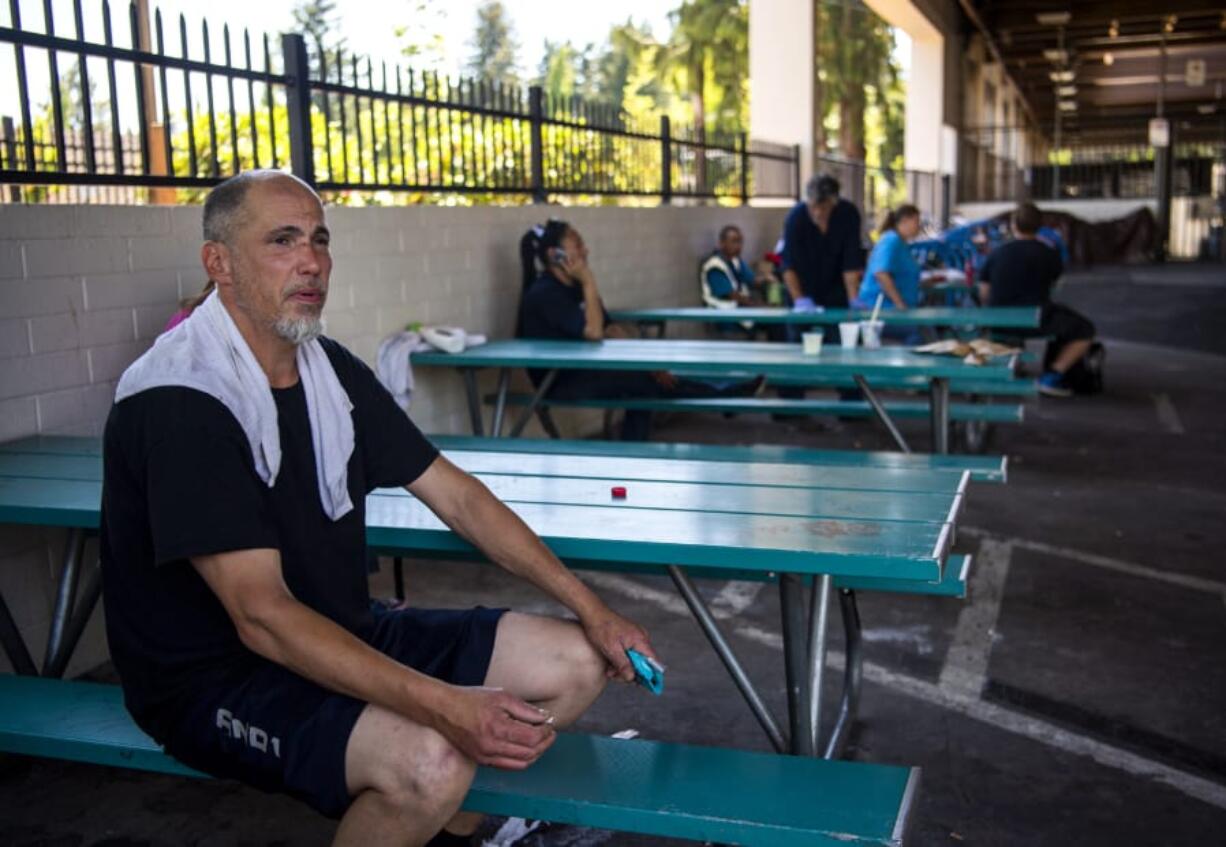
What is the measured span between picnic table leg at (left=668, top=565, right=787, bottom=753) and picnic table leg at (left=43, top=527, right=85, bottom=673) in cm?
171

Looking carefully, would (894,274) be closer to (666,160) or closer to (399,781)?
(666,160)

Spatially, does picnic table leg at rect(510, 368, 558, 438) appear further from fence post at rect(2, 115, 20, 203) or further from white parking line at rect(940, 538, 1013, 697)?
fence post at rect(2, 115, 20, 203)

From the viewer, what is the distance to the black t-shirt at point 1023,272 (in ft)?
31.3

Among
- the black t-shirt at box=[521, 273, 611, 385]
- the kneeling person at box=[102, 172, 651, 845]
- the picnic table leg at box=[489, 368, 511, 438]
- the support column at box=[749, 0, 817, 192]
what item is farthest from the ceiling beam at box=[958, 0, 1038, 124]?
the kneeling person at box=[102, 172, 651, 845]

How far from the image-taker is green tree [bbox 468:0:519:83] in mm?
56219

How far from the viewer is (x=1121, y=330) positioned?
14602mm

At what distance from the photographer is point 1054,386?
996 centimetres

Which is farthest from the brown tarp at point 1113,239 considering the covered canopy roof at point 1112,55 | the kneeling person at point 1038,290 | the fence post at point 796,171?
the kneeling person at point 1038,290

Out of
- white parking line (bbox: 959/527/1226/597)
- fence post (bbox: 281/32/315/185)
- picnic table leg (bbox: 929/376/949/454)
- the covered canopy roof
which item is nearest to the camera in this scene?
white parking line (bbox: 959/527/1226/597)

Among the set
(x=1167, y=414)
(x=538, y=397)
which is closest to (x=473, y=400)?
(x=538, y=397)

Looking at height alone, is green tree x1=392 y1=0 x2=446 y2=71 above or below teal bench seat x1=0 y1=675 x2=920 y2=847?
above

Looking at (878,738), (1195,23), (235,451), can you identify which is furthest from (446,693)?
(1195,23)

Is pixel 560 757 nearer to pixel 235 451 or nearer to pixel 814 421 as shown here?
pixel 235 451

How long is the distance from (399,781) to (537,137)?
6246 mm
